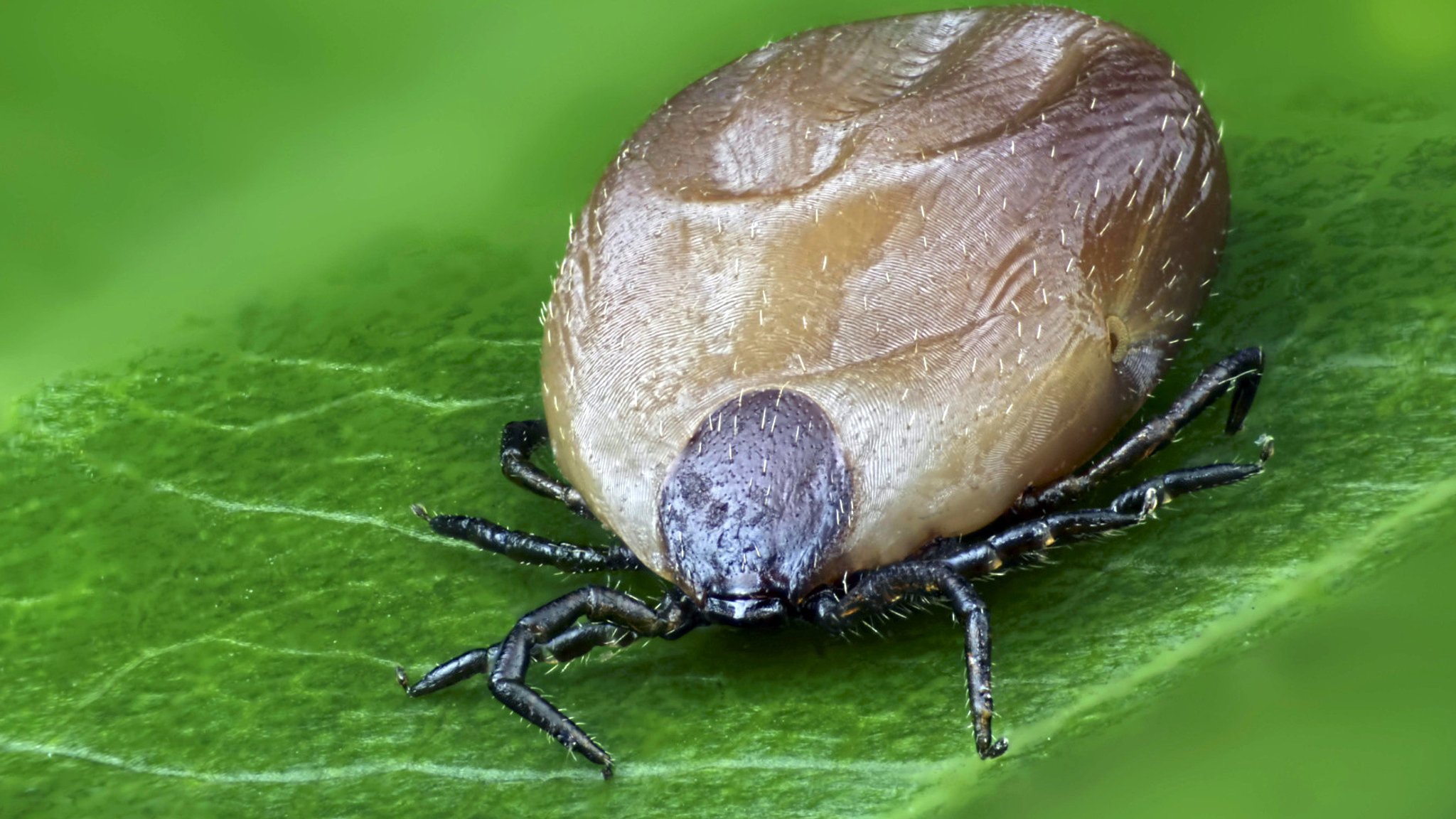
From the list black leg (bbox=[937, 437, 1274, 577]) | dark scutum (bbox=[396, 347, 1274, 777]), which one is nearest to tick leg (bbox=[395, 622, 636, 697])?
dark scutum (bbox=[396, 347, 1274, 777])

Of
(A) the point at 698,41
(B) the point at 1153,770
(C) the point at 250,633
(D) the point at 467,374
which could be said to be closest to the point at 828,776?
(B) the point at 1153,770

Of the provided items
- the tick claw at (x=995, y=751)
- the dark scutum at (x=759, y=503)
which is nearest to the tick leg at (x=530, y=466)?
the dark scutum at (x=759, y=503)

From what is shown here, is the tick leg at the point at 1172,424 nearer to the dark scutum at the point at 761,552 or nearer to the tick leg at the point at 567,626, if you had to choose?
the dark scutum at the point at 761,552

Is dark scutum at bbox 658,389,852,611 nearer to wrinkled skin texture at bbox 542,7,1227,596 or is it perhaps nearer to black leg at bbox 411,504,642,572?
wrinkled skin texture at bbox 542,7,1227,596

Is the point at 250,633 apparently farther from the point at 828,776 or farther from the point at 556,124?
the point at 556,124

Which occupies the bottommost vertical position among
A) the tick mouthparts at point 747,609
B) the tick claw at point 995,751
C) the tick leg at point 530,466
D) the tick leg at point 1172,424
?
the tick claw at point 995,751

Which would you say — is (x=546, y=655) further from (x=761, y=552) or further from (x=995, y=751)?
(x=995, y=751)

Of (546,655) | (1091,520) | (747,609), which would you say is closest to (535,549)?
(546,655)
